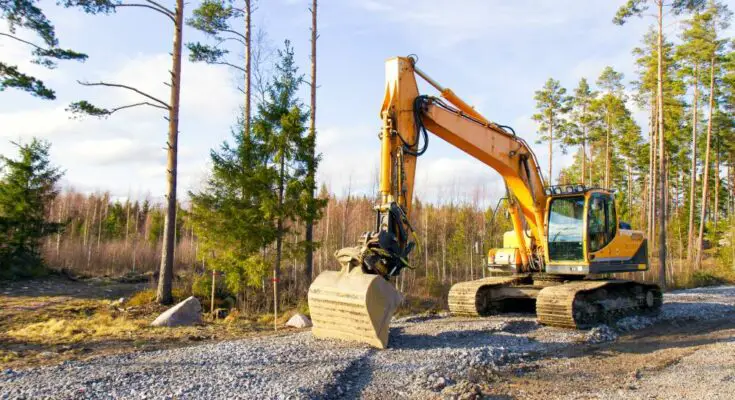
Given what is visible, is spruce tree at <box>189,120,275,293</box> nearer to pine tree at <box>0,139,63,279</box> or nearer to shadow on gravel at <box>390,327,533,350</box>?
shadow on gravel at <box>390,327,533,350</box>

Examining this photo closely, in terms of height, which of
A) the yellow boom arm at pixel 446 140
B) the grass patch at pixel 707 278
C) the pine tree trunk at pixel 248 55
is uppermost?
the pine tree trunk at pixel 248 55

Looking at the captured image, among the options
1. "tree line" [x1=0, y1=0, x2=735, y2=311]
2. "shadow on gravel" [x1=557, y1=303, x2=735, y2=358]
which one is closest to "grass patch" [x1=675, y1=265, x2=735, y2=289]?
"tree line" [x1=0, y1=0, x2=735, y2=311]

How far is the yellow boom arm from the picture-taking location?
8.80 m

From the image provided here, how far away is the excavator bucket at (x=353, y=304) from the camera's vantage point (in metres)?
7.67

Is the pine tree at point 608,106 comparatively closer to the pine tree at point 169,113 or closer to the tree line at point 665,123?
the tree line at point 665,123

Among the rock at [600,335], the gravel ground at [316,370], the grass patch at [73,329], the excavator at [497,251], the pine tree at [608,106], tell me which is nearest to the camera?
the gravel ground at [316,370]

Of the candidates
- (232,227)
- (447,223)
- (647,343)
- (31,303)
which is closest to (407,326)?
(647,343)

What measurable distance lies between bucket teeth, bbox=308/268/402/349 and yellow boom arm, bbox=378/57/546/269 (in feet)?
2.93

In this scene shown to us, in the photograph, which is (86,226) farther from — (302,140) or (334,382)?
(334,382)

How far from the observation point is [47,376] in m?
6.32

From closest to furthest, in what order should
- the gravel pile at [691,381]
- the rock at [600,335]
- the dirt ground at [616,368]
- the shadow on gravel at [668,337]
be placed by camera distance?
the gravel pile at [691,381] → the dirt ground at [616,368] → the shadow on gravel at [668,337] → the rock at [600,335]

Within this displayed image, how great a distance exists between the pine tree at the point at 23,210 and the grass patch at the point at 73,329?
422 inches

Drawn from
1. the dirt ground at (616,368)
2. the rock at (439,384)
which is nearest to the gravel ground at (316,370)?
the rock at (439,384)

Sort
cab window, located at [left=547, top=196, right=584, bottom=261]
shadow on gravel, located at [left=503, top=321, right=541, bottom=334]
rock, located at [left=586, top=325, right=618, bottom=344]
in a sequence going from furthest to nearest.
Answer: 1. cab window, located at [left=547, top=196, right=584, bottom=261]
2. shadow on gravel, located at [left=503, top=321, right=541, bottom=334]
3. rock, located at [left=586, top=325, right=618, bottom=344]
